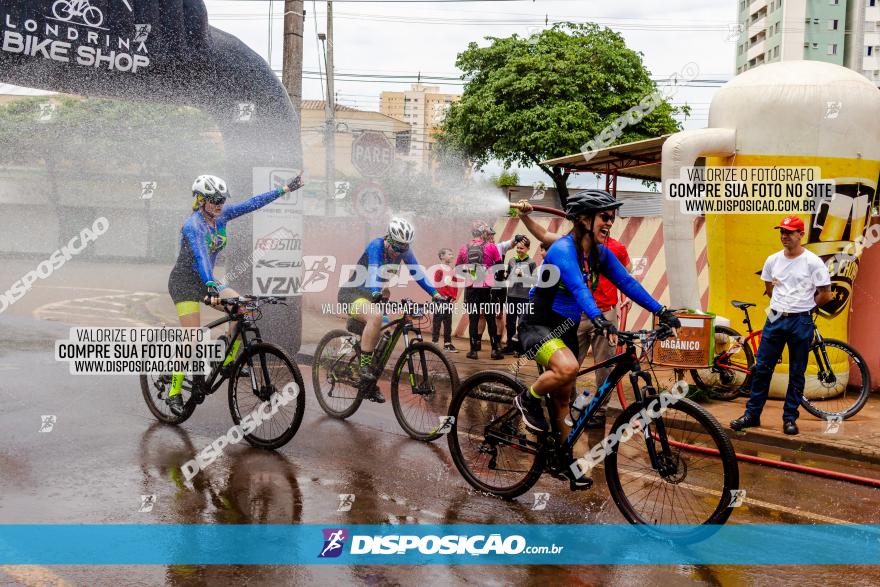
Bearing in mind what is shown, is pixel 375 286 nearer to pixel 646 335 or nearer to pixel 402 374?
pixel 402 374

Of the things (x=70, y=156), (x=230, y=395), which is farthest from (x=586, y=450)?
(x=70, y=156)

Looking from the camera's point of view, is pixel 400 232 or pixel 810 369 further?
pixel 810 369

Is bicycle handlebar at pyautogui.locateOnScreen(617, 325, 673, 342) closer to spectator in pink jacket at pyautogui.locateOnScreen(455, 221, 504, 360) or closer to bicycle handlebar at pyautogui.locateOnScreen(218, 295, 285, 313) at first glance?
bicycle handlebar at pyautogui.locateOnScreen(218, 295, 285, 313)

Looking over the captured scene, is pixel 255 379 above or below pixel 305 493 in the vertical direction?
above

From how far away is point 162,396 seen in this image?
7.69m

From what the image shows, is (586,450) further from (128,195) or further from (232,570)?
(128,195)

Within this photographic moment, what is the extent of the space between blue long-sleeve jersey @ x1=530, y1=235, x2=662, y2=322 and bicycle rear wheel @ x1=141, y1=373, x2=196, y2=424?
3.46 metres

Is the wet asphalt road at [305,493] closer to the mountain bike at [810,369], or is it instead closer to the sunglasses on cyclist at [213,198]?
the mountain bike at [810,369]

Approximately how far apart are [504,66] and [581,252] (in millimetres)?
33881

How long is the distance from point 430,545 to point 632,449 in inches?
56.9

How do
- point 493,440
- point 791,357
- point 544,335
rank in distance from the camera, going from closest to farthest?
point 544,335 < point 493,440 < point 791,357

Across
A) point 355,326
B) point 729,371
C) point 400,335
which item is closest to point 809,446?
point 729,371

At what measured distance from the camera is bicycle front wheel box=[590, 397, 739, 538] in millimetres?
4871

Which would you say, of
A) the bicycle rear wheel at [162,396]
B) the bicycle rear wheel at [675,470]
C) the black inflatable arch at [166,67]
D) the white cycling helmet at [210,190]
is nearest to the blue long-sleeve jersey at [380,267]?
the white cycling helmet at [210,190]
